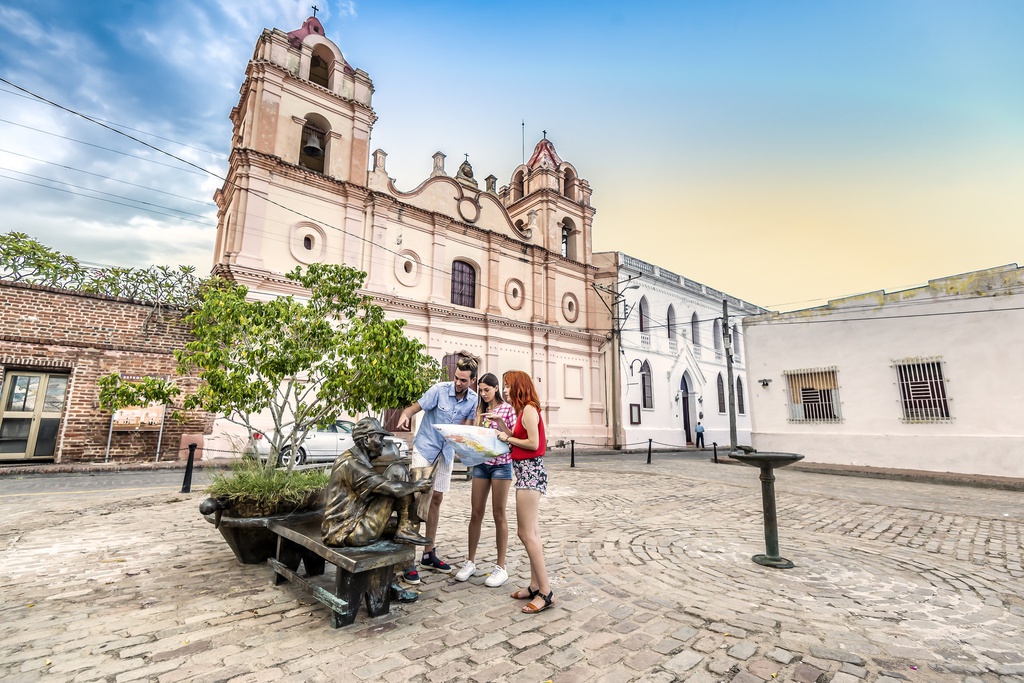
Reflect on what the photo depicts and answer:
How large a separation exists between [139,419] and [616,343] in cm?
1837

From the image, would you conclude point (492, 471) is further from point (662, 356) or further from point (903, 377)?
point (662, 356)

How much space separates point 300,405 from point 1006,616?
20.3 ft

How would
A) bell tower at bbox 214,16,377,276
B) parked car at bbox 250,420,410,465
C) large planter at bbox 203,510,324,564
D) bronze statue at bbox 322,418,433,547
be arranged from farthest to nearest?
1. bell tower at bbox 214,16,377,276
2. parked car at bbox 250,420,410,465
3. large planter at bbox 203,510,324,564
4. bronze statue at bbox 322,418,433,547

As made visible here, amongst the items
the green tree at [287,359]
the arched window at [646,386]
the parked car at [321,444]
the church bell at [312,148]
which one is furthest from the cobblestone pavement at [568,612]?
the arched window at [646,386]

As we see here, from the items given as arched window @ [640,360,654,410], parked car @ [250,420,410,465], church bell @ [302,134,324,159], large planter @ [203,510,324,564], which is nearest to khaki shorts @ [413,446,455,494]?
large planter @ [203,510,324,564]

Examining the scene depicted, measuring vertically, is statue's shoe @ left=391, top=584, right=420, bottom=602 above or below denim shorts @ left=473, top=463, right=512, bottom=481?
below

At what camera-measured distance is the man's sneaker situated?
3.94 metres

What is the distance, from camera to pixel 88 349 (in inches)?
448

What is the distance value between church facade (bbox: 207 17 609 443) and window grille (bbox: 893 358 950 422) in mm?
11323

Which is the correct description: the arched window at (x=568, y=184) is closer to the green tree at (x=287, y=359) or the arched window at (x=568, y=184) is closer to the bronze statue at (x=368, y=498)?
the green tree at (x=287, y=359)

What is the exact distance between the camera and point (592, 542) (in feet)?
16.3

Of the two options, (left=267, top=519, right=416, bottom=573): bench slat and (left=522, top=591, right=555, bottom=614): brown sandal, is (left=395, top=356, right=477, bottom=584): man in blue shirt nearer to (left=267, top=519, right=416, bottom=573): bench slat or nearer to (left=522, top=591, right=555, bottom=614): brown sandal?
(left=267, top=519, right=416, bottom=573): bench slat

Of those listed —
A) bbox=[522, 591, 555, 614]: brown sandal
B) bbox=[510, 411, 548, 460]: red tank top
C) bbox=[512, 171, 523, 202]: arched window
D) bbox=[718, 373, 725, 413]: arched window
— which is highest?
bbox=[512, 171, 523, 202]: arched window

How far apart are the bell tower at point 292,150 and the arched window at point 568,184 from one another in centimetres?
1125
